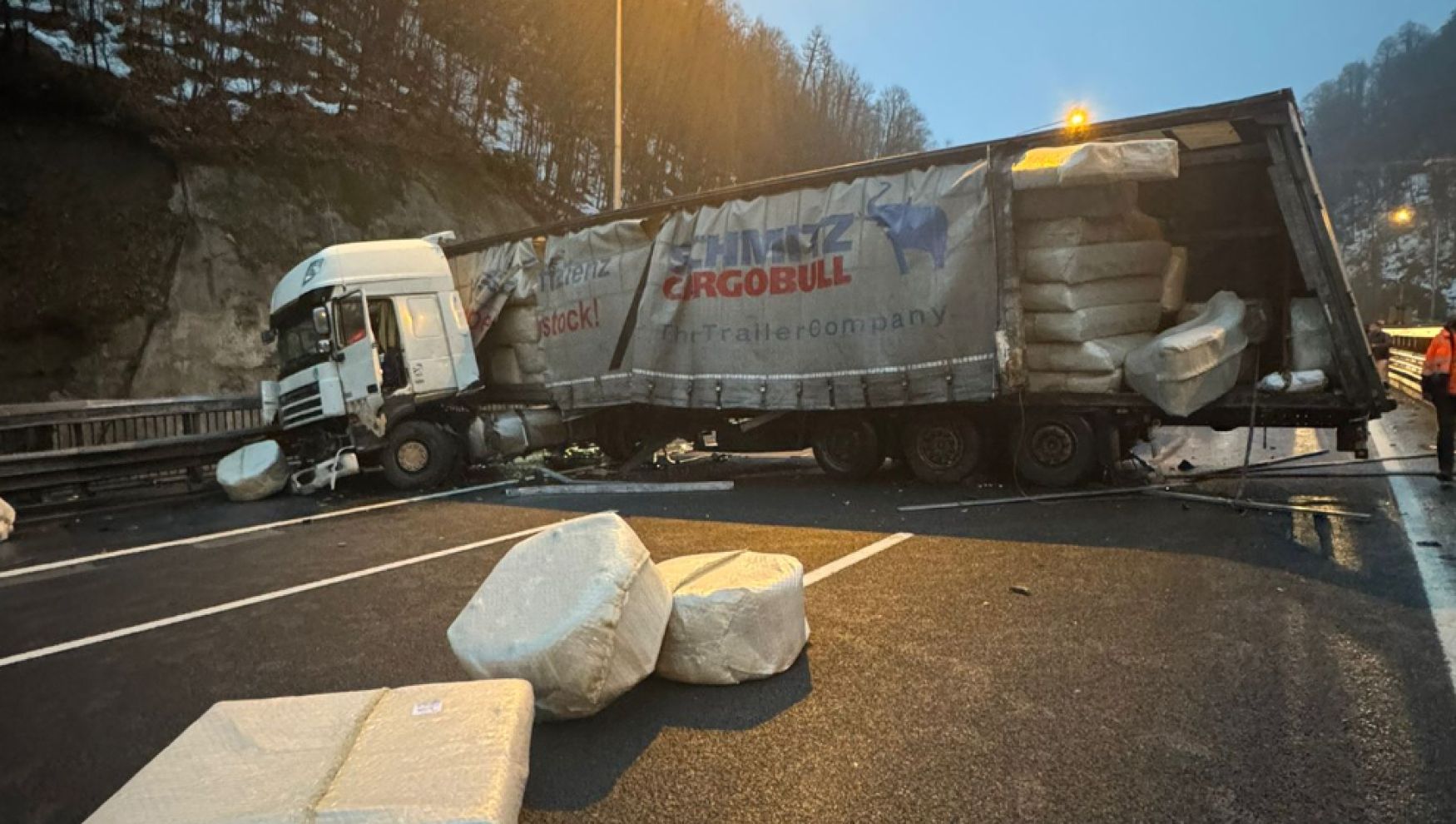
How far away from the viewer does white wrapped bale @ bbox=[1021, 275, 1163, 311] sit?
756 centimetres

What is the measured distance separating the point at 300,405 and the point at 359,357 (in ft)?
4.48

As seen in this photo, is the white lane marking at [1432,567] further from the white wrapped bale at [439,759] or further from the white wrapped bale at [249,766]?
the white wrapped bale at [249,766]

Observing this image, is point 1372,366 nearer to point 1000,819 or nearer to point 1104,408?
point 1104,408

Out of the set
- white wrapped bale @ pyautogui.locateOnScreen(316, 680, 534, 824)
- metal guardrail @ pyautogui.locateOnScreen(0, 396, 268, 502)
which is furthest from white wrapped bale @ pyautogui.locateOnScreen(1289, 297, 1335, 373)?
metal guardrail @ pyautogui.locateOnScreen(0, 396, 268, 502)

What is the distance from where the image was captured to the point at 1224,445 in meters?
11.7

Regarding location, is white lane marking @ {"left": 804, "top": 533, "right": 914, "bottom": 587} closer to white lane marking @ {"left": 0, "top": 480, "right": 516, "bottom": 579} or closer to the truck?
the truck

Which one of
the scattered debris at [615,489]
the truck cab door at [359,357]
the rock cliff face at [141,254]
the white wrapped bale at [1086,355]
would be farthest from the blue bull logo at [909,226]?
the rock cliff face at [141,254]

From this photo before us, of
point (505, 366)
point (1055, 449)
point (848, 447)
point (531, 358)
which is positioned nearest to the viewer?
point (1055, 449)

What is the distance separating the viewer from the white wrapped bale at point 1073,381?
7559 millimetres

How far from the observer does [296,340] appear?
37.0 feet

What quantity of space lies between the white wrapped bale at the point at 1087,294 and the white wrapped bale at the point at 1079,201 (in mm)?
627

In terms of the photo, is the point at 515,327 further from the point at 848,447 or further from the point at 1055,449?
the point at 1055,449

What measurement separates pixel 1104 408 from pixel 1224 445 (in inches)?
209

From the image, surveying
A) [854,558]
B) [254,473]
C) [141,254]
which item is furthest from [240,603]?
[141,254]
